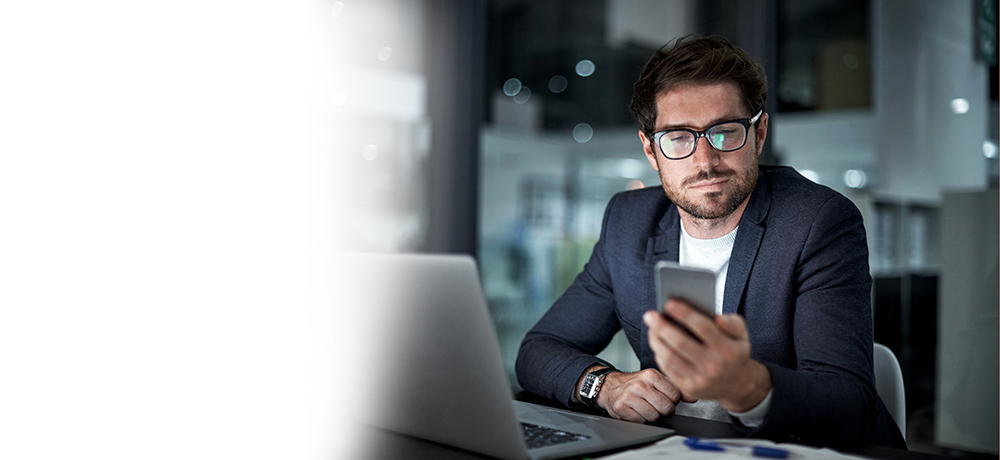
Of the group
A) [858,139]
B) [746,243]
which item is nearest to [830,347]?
[746,243]

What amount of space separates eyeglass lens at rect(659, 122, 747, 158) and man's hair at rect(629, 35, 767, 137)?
9 cm

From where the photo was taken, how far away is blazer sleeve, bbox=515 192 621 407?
4.61ft

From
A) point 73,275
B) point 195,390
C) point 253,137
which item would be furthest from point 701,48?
point 73,275

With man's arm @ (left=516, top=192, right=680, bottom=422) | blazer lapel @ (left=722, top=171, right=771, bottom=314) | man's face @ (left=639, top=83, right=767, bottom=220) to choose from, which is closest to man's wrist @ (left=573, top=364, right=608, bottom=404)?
man's arm @ (left=516, top=192, right=680, bottom=422)

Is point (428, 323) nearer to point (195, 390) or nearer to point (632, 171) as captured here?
point (195, 390)

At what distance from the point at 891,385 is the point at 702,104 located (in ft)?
2.21

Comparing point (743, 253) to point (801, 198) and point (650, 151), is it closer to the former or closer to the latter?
point (801, 198)

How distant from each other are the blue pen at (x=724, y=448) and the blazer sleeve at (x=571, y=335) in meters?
0.42

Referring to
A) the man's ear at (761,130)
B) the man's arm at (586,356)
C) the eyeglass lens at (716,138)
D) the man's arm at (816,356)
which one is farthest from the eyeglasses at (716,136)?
the man's arm at (586,356)

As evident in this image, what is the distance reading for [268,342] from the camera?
A: 3.64 feet

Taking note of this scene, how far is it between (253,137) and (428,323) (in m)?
1.91

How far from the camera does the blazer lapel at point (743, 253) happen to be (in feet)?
4.81

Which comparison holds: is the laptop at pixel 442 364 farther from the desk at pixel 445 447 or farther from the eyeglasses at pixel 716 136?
the eyeglasses at pixel 716 136

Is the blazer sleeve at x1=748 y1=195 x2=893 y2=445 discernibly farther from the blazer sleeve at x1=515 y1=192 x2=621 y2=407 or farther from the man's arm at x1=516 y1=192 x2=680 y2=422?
the blazer sleeve at x1=515 y1=192 x2=621 y2=407
